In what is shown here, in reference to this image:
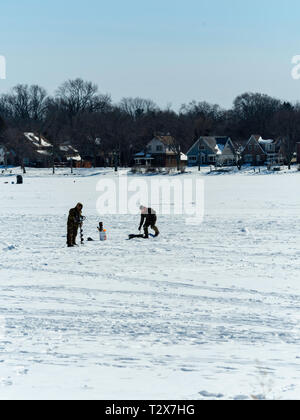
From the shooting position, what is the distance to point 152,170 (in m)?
78.0

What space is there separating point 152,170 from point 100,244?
60689 mm

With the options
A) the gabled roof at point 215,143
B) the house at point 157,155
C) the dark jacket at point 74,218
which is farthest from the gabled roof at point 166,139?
the dark jacket at point 74,218

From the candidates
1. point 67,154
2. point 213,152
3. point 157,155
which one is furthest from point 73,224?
point 67,154

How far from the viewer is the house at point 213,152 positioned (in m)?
102

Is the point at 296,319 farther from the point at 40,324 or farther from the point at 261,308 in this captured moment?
the point at 40,324

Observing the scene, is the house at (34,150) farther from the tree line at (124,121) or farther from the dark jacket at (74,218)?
the dark jacket at (74,218)

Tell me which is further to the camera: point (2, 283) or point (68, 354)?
point (2, 283)

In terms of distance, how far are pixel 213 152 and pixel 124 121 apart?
52.8 ft

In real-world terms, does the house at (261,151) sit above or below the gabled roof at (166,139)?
below

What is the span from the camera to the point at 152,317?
9703 mm

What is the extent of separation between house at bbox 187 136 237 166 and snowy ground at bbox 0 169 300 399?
84018 millimetres

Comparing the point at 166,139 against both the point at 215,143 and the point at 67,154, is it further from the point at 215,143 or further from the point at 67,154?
the point at 67,154

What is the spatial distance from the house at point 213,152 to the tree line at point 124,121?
77.1 inches
